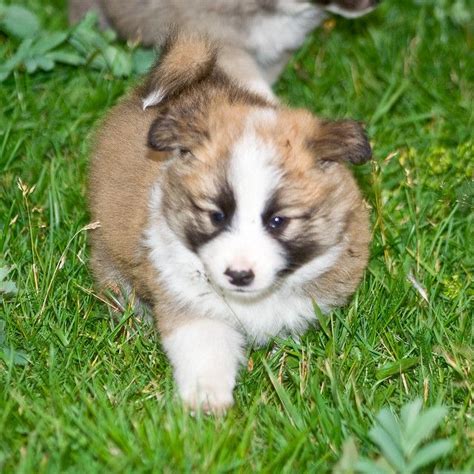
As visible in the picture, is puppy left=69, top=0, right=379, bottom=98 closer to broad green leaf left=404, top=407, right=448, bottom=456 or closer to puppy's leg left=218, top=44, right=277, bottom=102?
puppy's leg left=218, top=44, right=277, bottom=102

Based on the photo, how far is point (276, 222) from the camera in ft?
10.5

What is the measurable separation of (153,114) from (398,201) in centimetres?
124

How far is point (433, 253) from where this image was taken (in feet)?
13.9

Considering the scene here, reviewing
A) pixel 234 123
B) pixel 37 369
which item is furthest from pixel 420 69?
pixel 37 369

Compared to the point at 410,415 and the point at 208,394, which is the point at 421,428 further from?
the point at 208,394

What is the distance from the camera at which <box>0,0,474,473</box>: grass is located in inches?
123

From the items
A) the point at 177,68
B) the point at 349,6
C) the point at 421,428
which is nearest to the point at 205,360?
the point at 421,428

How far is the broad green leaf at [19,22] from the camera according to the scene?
202 inches

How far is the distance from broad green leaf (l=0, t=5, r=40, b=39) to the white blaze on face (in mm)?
2288

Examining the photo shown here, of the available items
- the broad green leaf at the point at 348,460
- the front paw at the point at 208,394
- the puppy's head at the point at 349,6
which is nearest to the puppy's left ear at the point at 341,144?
the front paw at the point at 208,394

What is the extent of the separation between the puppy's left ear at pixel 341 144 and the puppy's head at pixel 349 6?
2114 millimetres

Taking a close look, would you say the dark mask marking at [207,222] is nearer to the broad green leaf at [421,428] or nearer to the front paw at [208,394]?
the front paw at [208,394]

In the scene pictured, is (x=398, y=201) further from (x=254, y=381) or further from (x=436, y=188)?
(x=254, y=381)

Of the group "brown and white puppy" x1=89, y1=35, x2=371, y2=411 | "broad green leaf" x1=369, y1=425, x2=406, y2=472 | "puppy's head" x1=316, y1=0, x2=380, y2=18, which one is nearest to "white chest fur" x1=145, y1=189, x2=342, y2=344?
"brown and white puppy" x1=89, y1=35, x2=371, y2=411
